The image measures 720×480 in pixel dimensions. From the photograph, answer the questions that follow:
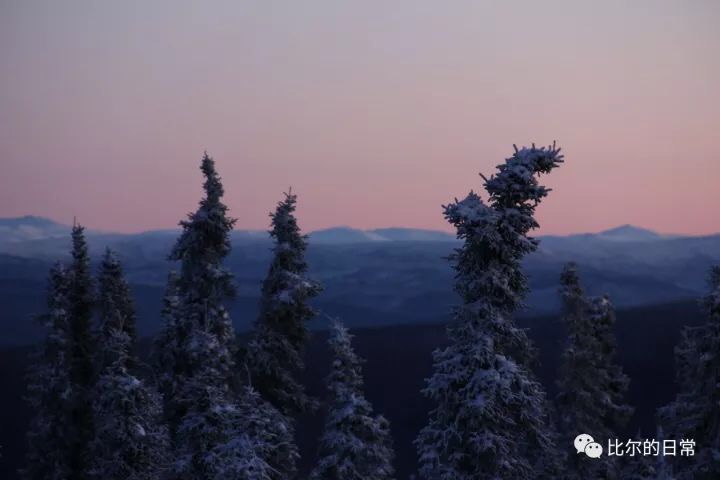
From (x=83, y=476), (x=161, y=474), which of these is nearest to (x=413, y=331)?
(x=83, y=476)

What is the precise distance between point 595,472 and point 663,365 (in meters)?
63.5

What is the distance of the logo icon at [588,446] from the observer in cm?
3675

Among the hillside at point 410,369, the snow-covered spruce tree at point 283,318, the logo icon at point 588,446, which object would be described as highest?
the snow-covered spruce tree at point 283,318

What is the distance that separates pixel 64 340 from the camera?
3222 centimetres

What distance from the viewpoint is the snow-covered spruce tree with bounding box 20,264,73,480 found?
1278 inches

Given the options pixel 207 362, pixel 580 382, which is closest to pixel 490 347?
pixel 207 362

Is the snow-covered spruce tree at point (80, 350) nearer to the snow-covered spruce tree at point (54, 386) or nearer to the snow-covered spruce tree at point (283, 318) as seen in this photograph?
the snow-covered spruce tree at point (54, 386)

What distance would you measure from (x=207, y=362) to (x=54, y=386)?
12610mm

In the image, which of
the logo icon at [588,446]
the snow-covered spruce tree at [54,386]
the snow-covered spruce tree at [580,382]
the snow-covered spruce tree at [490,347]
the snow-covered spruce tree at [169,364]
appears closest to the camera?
the snow-covered spruce tree at [490,347]

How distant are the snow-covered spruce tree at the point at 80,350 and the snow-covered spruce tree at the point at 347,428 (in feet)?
36.8

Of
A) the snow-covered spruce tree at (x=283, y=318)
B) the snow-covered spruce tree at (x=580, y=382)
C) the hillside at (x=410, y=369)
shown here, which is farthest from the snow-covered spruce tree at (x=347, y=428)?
the hillside at (x=410, y=369)

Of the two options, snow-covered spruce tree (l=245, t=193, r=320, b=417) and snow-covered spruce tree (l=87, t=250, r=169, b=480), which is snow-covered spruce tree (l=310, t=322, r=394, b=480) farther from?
snow-covered spruce tree (l=87, t=250, r=169, b=480)

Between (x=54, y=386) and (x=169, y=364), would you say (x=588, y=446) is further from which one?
(x=54, y=386)

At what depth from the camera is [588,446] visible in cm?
3669
